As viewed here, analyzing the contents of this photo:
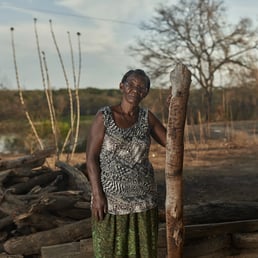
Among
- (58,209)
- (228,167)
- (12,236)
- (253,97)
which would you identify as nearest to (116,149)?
(58,209)

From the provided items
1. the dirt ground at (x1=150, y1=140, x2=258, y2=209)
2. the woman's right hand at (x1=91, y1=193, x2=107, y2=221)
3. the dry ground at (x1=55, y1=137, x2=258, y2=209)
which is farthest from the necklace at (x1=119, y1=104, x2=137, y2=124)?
the dirt ground at (x1=150, y1=140, x2=258, y2=209)

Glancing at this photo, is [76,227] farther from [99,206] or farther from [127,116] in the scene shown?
[127,116]

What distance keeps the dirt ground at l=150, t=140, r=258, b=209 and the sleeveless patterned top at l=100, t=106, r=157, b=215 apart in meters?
3.03

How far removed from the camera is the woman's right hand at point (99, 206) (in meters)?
2.39

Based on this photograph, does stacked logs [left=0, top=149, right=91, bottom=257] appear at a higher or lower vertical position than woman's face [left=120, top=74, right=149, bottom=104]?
lower

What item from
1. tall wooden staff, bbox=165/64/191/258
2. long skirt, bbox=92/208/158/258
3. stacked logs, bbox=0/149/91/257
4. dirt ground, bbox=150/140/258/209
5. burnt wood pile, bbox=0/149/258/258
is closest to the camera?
tall wooden staff, bbox=165/64/191/258

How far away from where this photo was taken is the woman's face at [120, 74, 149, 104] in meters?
2.40

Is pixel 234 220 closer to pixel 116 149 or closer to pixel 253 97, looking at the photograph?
pixel 116 149

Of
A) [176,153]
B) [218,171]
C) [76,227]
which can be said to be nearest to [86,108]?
[218,171]

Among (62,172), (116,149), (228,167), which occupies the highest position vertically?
(116,149)

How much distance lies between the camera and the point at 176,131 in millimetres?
2334

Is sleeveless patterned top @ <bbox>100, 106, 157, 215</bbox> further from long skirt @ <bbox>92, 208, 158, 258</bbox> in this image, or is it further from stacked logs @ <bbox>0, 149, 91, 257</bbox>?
stacked logs @ <bbox>0, 149, 91, 257</bbox>

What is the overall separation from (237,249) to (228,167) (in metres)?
5.86

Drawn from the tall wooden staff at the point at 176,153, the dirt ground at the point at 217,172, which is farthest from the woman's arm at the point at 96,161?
the dirt ground at the point at 217,172
